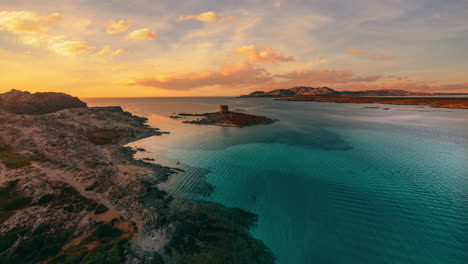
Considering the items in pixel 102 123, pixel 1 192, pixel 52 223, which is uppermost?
pixel 102 123

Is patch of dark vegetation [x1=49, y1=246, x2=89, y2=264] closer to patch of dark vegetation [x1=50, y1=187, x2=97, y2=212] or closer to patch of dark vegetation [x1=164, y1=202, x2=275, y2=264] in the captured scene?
patch of dark vegetation [x1=50, y1=187, x2=97, y2=212]

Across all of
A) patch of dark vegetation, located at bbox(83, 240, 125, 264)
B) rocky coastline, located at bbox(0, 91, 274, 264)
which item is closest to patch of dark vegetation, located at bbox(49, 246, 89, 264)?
rocky coastline, located at bbox(0, 91, 274, 264)

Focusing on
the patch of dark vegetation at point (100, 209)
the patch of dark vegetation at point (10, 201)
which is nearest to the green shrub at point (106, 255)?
the patch of dark vegetation at point (100, 209)

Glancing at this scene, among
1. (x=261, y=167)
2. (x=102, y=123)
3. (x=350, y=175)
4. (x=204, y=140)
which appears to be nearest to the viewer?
(x=350, y=175)

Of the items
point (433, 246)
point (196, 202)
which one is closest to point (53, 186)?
point (196, 202)

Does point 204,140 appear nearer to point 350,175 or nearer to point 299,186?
point 299,186

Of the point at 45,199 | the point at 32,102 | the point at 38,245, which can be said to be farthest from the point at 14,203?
the point at 32,102
